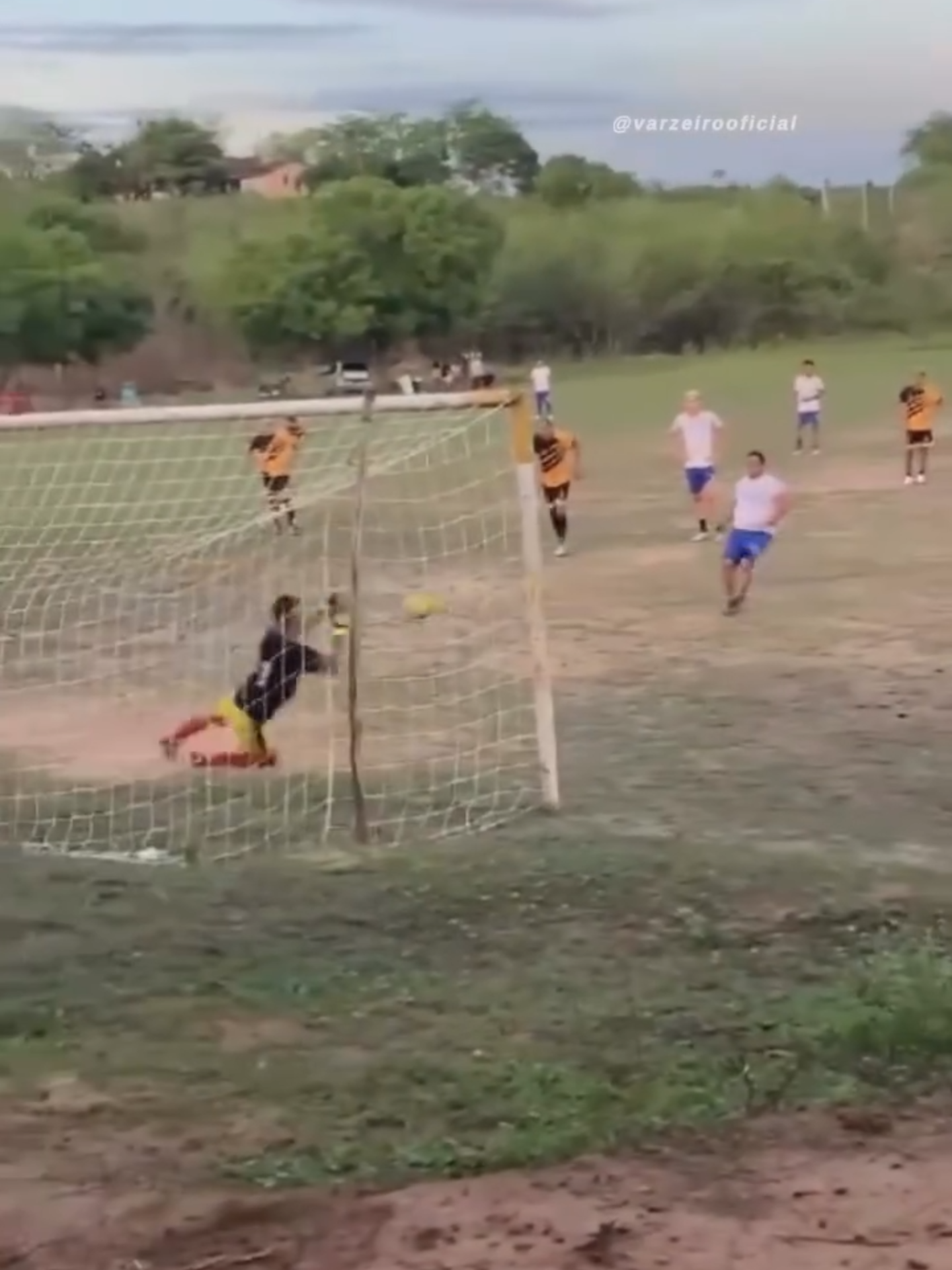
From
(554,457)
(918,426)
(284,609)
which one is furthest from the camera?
(918,426)

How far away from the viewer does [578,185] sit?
9556 cm

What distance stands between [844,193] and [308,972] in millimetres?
84872

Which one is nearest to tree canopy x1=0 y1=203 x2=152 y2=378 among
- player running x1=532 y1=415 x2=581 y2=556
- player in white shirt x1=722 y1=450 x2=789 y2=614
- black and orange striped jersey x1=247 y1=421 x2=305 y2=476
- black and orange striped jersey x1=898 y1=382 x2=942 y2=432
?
black and orange striped jersey x1=898 y1=382 x2=942 y2=432

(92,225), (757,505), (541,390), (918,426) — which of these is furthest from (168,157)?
(757,505)

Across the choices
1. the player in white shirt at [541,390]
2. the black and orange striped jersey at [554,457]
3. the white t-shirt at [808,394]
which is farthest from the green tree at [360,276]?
the black and orange striped jersey at [554,457]

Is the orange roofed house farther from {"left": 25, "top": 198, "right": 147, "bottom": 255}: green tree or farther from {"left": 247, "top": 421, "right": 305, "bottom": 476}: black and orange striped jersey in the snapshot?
{"left": 247, "top": 421, "right": 305, "bottom": 476}: black and orange striped jersey

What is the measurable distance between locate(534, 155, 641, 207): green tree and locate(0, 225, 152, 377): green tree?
28.8m

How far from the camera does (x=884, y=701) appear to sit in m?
12.8

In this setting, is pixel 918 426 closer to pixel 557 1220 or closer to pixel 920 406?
pixel 920 406

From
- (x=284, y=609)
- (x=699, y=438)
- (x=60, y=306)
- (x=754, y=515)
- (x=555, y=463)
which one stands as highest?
(x=60, y=306)

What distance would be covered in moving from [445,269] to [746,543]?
59669mm

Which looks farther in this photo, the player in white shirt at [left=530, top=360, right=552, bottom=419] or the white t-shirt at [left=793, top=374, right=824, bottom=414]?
the player in white shirt at [left=530, top=360, right=552, bottom=419]

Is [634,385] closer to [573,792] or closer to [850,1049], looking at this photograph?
[573,792]

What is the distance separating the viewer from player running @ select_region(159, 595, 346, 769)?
1134 cm
